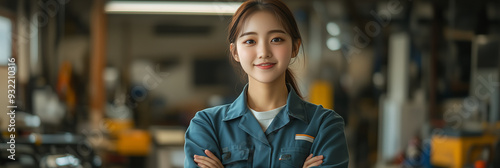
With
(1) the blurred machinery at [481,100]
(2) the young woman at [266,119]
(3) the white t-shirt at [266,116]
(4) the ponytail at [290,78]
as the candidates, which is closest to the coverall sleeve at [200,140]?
(2) the young woman at [266,119]

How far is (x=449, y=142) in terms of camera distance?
10.9 ft

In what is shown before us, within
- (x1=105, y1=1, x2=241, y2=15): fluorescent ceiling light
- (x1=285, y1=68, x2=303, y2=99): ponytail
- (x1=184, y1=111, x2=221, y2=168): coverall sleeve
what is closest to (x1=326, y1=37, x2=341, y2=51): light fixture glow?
(x1=105, y1=1, x2=241, y2=15): fluorescent ceiling light

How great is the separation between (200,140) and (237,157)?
10 centimetres

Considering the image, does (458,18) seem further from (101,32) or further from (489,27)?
(101,32)

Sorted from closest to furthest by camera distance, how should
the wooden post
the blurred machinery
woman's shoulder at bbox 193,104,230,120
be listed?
woman's shoulder at bbox 193,104,230,120, the wooden post, the blurred machinery

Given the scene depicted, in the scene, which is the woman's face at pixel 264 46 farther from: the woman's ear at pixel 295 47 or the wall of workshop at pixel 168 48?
the wall of workshop at pixel 168 48

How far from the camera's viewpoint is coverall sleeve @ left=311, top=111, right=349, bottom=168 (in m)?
1.04

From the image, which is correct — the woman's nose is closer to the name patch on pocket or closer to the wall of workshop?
the name patch on pocket

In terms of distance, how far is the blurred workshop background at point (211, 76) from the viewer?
3174 millimetres

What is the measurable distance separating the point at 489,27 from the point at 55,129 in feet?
Result: 11.1

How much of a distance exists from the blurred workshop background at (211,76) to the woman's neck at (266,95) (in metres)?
1.89

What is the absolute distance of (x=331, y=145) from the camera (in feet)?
3.43

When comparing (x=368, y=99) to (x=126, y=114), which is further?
(x=368, y=99)

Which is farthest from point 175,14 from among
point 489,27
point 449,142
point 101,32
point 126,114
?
point 489,27
